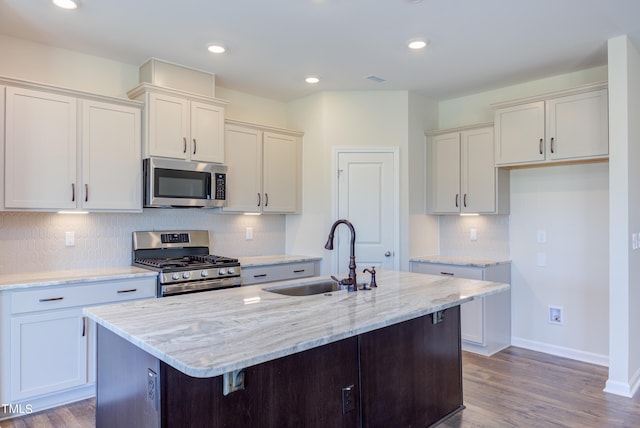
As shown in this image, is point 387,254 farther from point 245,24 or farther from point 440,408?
point 245,24

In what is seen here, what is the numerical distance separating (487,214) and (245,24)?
2982mm

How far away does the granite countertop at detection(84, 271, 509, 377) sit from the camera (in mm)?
1375

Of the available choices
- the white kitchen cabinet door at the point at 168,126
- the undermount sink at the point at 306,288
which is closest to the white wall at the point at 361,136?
the white kitchen cabinet door at the point at 168,126

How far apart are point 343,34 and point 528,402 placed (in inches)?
117

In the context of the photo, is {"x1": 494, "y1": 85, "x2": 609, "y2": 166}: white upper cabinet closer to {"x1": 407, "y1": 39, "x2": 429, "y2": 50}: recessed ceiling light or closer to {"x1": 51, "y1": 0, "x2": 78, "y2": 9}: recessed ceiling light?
{"x1": 407, "y1": 39, "x2": 429, "y2": 50}: recessed ceiling light

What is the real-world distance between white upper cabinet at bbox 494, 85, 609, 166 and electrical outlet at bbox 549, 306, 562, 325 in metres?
1.43

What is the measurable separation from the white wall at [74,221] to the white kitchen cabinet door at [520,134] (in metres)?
2.83

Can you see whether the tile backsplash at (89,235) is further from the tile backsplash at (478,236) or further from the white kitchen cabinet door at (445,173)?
the tile backsplash at (478,236)

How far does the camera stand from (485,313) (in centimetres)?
400

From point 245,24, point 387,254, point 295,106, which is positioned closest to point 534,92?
point 387,254

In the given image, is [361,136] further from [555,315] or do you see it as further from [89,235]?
[89,235]

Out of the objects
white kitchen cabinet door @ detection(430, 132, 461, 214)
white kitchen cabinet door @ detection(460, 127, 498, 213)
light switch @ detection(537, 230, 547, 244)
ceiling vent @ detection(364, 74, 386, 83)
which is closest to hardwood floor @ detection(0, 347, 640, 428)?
light switch @ detection(537, 230, 547, 244)

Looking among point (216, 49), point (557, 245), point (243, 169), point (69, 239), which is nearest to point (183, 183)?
point (243, 169)

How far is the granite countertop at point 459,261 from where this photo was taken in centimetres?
405
